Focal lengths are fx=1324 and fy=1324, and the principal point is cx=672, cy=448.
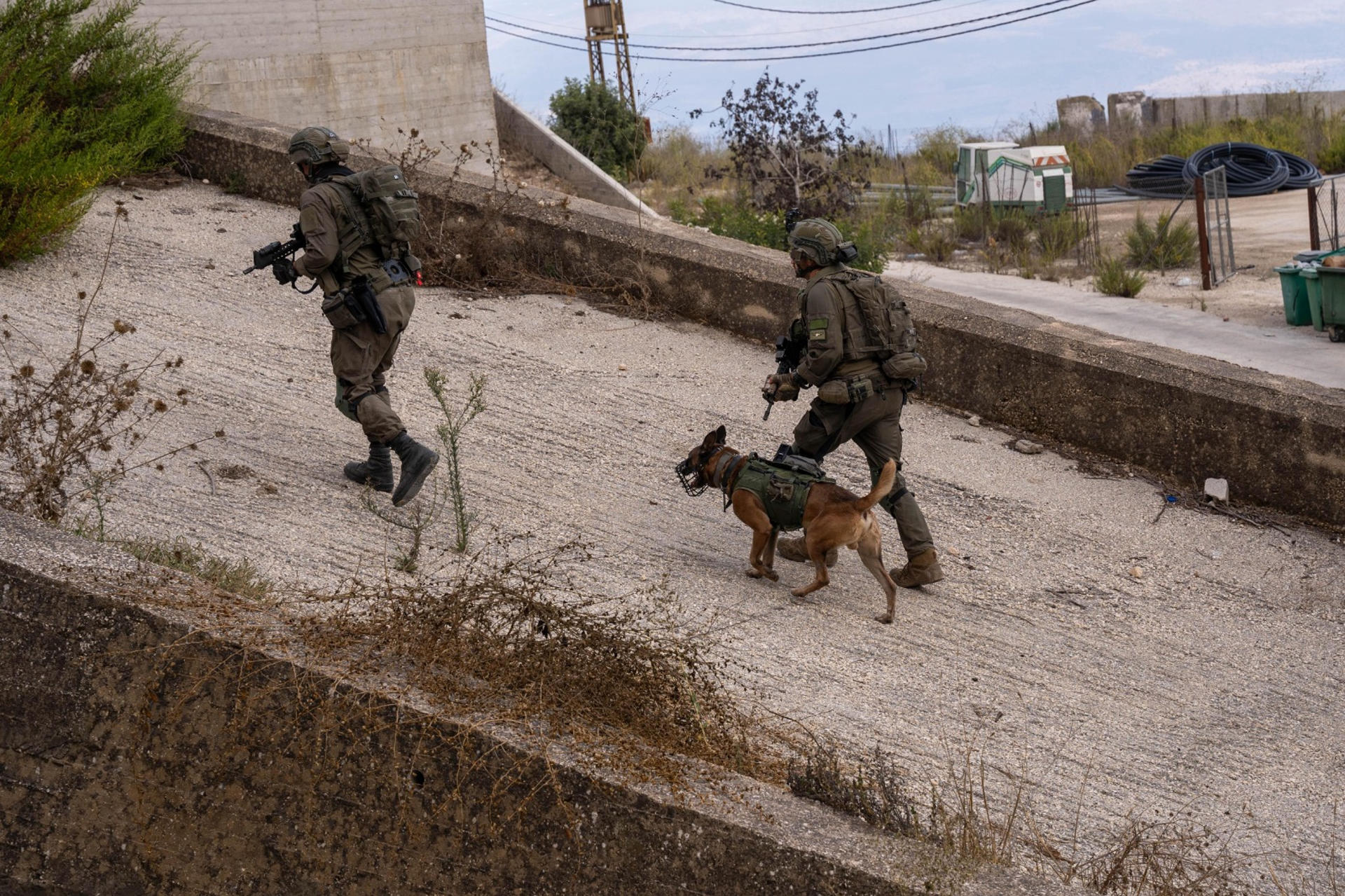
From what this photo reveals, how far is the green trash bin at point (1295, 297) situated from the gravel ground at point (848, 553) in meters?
6.19

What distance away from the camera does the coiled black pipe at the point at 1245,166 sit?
2338 cm

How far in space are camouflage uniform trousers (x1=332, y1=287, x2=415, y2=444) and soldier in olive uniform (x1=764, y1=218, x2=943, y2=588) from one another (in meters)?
1.96

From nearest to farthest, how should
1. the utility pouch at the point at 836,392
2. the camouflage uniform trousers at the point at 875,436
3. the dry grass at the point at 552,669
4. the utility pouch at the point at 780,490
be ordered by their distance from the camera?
the dry grass at the point at 552,669 < the utility pouch at the point at 780,490 < the utility pouch at the point at 836,392 < the camouflage uniform trousers at the point at 875,436

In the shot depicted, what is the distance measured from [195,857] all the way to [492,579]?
1248mm

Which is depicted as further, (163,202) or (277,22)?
(277,22)

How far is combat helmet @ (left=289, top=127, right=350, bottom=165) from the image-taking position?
6.77 meters

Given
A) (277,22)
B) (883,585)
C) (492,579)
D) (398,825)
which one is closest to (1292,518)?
(883,585)

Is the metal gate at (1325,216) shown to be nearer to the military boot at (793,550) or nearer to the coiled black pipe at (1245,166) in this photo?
the coiled black pipe at (1245,166)

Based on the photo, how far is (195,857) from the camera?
3.97m

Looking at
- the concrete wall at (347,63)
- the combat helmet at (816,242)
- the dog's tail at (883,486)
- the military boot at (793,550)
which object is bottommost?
the military boot at (793,550)

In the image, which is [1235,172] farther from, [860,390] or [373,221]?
[373,221]

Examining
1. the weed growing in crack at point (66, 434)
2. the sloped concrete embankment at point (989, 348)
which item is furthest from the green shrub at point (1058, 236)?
the weed growing in crack at point (66, 434)

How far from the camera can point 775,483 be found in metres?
6.27

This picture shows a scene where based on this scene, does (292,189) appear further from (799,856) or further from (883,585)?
(799,856)
